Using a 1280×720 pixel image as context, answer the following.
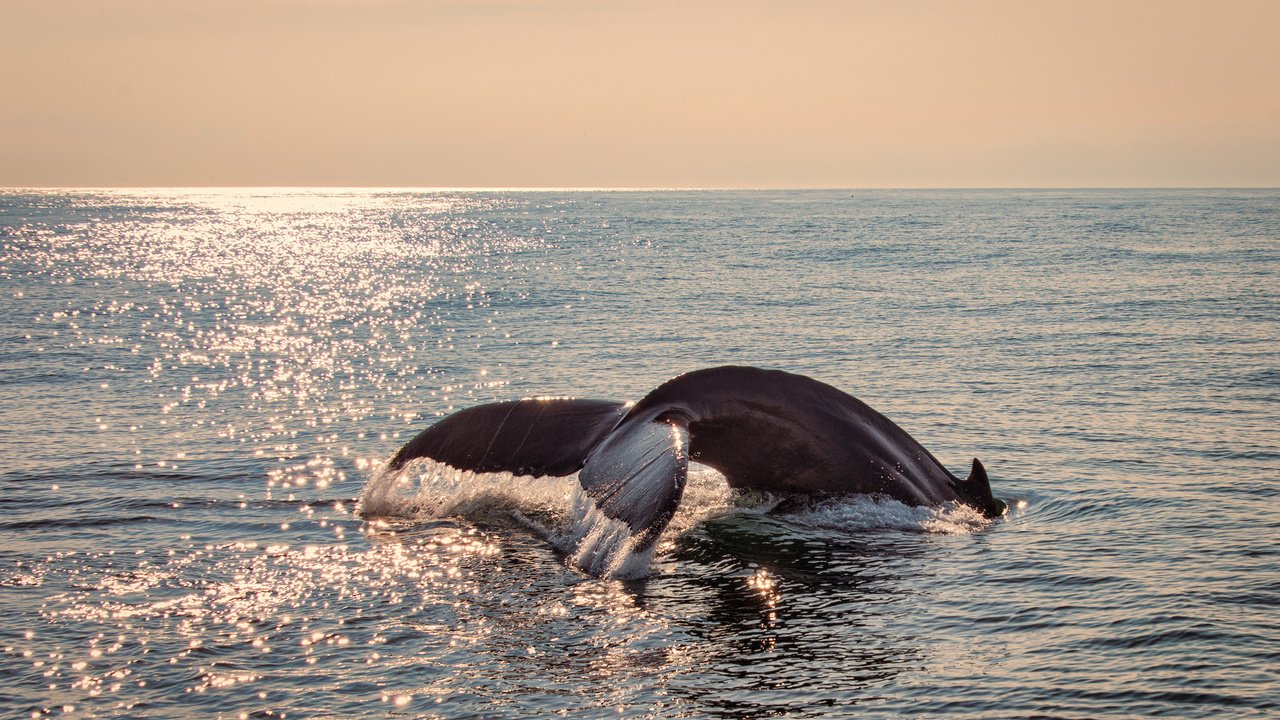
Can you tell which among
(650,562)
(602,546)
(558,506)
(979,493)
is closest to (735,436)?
(650,562)

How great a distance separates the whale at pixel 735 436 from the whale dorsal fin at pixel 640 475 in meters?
0.18

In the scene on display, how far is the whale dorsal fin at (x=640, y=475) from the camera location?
6297 mm

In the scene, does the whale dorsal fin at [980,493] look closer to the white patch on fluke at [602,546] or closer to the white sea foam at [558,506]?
the white sea foam at [558,506]

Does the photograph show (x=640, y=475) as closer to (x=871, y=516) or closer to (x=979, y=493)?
(x=871, y=516)

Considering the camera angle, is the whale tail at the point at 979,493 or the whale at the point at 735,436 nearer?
the whale at the point at 735,436

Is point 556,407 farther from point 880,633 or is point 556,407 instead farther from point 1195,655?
point 1195,655

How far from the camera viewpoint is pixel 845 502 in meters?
8.88

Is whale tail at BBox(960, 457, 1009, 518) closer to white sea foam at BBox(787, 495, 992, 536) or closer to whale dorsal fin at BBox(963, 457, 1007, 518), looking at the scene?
whale dorsal fin at BBox(963, 457, 1007, 518)

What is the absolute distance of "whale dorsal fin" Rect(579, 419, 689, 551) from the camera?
6.30 metres

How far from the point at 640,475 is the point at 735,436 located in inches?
76.8

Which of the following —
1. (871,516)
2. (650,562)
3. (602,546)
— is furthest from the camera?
(871,516)

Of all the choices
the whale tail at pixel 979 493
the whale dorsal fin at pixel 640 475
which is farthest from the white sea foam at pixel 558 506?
the whale dorsal fin at pixel 640 475

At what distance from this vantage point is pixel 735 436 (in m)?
8.54

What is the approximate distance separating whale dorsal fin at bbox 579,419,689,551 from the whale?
18 centimetres
